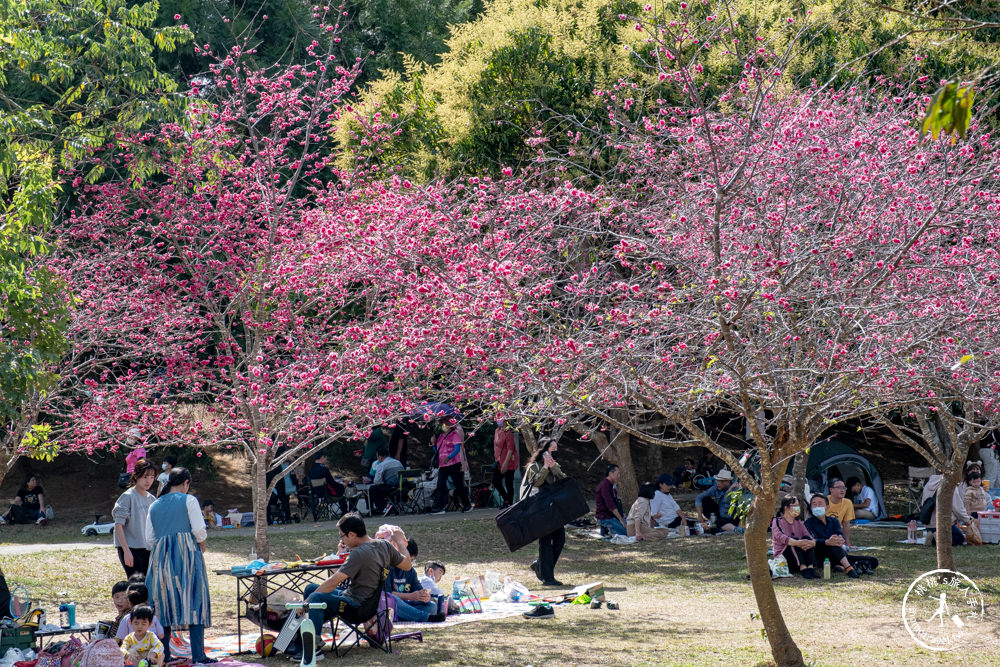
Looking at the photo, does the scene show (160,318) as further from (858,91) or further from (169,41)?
(858,91)

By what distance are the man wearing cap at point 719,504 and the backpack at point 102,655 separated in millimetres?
9185

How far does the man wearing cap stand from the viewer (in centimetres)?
1402

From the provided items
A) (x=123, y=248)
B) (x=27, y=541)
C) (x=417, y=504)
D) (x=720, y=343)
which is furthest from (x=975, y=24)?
(x=27, y=541)

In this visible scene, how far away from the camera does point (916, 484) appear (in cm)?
1562

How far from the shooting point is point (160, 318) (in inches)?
510

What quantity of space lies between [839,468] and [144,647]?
37.6ft

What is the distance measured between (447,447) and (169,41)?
7.61 metres

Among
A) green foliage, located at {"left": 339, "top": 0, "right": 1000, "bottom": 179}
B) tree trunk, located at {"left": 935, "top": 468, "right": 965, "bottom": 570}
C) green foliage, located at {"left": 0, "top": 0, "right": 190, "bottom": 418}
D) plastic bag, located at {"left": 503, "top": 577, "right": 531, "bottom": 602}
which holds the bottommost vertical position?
plastic bag, located at {"left": 503, "top": 577, "right": 531, "bottom": 602}

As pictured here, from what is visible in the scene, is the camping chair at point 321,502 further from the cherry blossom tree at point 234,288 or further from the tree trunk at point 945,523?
the tree trunk at point 945,523

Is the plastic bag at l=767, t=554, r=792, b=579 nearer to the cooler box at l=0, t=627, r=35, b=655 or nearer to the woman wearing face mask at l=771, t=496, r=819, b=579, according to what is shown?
the woman wearing face mask at l=771, t=496, r=819, b=579

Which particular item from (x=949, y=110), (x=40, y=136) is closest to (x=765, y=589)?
(x=949, y=110)

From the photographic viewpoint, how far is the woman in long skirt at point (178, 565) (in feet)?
24.1

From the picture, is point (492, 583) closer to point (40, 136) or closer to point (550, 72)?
point (40, 136)

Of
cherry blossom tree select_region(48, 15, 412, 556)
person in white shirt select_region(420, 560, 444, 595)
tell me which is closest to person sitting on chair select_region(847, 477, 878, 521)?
person in white shirt select_region(420, 560, 444, 595)
